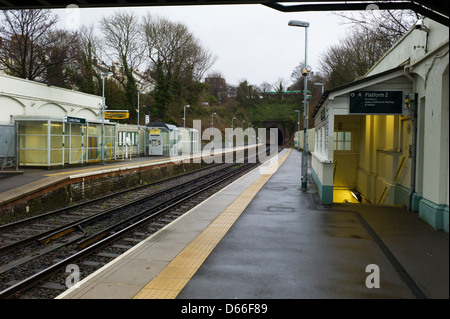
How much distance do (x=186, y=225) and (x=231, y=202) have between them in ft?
11.6

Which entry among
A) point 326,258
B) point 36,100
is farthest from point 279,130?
point 326,258

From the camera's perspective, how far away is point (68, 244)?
329 inches

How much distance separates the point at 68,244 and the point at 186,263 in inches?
149

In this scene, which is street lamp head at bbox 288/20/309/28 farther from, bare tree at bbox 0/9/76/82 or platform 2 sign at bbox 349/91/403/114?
bare tree at bbox 0/9/76/82

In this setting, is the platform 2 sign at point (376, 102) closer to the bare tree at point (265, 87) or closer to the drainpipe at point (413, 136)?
the drainpipe at point (413, 136)

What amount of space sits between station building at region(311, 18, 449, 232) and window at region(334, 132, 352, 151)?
1870 mm

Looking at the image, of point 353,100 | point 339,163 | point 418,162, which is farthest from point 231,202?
point 339,163

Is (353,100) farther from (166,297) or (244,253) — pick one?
(166,297)

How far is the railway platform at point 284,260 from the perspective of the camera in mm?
4668

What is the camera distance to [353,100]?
10.1 m

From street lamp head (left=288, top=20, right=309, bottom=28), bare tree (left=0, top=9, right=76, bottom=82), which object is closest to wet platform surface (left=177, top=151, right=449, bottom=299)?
street lamp head (left=288, top=20, right=309, bottom=28)

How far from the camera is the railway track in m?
6.05

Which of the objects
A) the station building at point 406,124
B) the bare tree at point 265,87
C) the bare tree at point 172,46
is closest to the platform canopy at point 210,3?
the station building at point 406,124

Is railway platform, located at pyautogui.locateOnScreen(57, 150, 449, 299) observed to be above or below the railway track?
above
